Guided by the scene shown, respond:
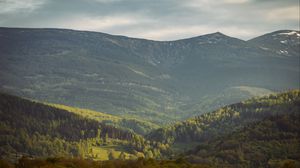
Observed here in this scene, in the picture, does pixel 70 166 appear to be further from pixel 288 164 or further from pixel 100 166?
pixel 288 164

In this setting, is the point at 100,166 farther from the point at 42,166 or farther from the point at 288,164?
the point at 288,164

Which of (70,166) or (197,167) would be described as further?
(197,167)

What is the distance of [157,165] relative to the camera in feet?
456

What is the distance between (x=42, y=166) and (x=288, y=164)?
7501 centimetres

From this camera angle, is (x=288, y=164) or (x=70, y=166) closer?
(x=70, y=166)

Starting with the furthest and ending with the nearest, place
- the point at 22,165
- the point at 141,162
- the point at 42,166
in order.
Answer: the point at 141,162
the point at 22,165
the point at 42,166

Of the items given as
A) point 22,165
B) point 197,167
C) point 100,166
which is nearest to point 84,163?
point 100,166

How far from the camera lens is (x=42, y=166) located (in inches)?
4478

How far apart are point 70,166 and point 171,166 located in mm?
32130

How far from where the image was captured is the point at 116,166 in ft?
454

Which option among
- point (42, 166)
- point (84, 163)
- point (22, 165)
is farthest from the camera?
point (84, 163)

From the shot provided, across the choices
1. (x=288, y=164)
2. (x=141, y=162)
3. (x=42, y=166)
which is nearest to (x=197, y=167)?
(x=141, y=162)

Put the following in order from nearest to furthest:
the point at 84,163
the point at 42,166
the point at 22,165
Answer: the point at 42,166, the point at 22,165, the point at 84,163

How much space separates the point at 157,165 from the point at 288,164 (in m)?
40.6
